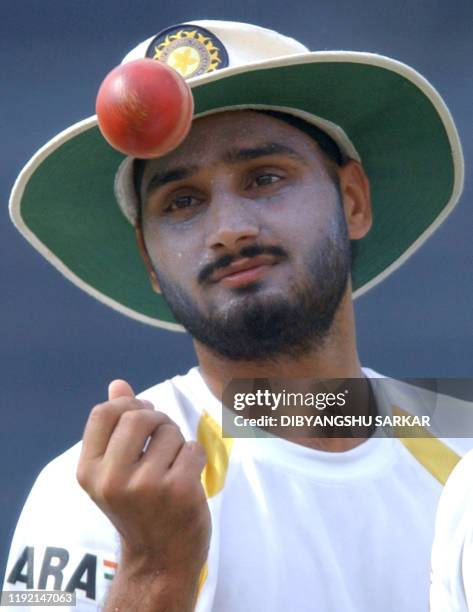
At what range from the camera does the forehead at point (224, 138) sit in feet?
7.47

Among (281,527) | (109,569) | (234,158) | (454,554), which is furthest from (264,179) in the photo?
(454,554)

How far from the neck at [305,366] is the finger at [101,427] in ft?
1.49

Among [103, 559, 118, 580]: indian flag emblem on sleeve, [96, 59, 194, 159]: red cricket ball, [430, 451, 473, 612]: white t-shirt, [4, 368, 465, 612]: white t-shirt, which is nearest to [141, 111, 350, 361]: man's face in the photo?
[4, 368, 465, 612]: white t-shirt

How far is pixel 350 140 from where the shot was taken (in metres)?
2.48

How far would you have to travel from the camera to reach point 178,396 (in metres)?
2.29

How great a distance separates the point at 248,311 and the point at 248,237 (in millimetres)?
98

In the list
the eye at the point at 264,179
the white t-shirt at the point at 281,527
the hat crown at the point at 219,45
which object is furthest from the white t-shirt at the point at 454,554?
the hat crown at the point at 219,45

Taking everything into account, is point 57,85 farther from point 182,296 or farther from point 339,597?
point 339,597

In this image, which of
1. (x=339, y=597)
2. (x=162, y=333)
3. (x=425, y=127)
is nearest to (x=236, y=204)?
(x=425, y=127)

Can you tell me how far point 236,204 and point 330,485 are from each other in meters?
0.39

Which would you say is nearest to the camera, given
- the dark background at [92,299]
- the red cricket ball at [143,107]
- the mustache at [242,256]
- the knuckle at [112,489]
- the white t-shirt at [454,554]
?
the white t-shirt at [454,554]

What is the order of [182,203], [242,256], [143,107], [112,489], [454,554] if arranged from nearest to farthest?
1. [454,554]
2. [112,489]
3. [143,107]
4. [242,256]
5. [182,203]

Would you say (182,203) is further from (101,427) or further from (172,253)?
(101,427)

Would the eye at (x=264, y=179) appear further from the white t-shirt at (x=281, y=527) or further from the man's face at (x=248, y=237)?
the white t-shirt at (x=281, y=527)
